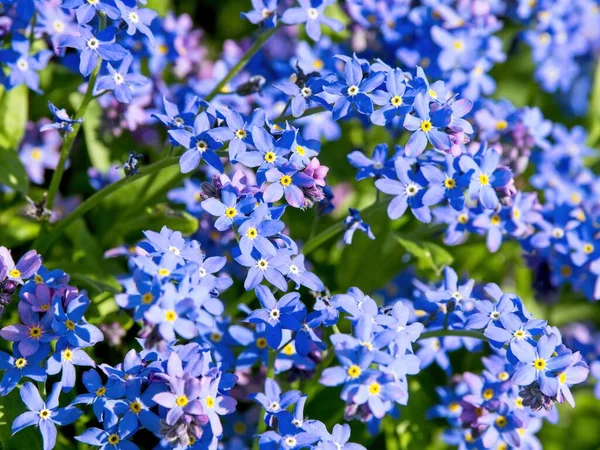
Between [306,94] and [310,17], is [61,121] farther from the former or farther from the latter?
[310,17]

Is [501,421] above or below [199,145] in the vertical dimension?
below

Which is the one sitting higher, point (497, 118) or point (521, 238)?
point (497, 118)

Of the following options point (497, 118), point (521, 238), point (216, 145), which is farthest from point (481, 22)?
point (216, 145)

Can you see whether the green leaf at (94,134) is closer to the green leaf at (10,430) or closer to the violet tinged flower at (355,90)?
the green leaf at (10,430)

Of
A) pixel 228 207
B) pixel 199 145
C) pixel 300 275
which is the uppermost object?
pixel 199 145

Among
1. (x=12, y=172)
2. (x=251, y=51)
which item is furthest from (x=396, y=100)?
(x=12, y=172)

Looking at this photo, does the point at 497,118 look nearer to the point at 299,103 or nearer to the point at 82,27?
the point at 299,103

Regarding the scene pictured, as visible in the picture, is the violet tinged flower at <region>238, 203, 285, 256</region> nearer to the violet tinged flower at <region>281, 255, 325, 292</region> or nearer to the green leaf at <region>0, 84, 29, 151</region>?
the violet tinged flower at <region>281, 255, 325, 292</region>

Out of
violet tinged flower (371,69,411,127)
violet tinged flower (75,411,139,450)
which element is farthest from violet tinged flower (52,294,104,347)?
violet tinged flower (371,69,411,127)
